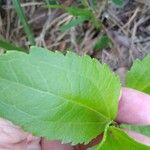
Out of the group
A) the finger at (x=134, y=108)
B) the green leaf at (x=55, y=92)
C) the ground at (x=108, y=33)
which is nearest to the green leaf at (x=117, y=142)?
the green leaf at (x=55, y=92)

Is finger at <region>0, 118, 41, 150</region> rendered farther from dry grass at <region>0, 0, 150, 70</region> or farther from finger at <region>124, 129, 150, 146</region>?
dry grass at <region>0, 0, 150, 70</region>

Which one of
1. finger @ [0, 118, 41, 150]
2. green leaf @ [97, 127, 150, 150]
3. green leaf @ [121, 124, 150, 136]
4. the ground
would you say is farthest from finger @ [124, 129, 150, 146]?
the ground

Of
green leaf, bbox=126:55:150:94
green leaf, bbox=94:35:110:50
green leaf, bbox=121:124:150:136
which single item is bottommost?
green leaf, bbox=121:124:150:136

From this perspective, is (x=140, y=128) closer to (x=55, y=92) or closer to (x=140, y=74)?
(x=140, y=74)

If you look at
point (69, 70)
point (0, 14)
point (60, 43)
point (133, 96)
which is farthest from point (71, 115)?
point (0, 14)

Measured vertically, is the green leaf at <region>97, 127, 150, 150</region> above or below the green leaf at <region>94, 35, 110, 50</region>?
below

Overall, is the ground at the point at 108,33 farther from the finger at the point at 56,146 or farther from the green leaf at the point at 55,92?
the green leaf at the point at 55,92

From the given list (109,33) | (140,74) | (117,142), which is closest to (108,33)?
(109,33)
